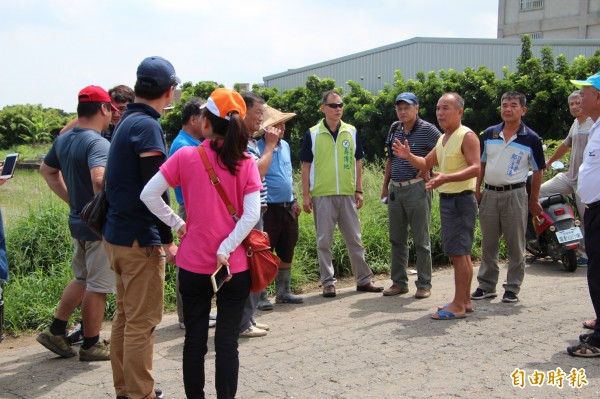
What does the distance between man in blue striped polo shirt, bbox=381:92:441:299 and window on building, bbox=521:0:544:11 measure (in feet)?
126

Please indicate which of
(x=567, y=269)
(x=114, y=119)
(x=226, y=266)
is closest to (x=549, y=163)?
(x=567, y=269)

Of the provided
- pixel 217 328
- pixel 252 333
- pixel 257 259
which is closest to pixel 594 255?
pixel 257 259

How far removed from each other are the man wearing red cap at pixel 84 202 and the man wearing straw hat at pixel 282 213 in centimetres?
212

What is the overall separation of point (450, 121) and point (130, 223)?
355cm

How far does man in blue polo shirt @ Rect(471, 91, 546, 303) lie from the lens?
22.3ft

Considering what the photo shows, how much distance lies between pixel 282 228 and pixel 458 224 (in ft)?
6.32

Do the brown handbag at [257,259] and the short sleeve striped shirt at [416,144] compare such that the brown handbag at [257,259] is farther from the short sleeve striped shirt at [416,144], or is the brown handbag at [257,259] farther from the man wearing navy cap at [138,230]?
the short sleeve striped shirt at [416,144]

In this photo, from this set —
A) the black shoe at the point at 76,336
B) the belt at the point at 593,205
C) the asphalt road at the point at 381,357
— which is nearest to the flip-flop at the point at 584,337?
the asphalt road at the point at 381,357

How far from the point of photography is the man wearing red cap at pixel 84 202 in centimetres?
506

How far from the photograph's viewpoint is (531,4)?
4191cm

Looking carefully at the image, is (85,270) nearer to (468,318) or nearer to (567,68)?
(468,318)

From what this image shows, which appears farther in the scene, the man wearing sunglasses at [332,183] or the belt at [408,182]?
the man wearing sunglasses at [332,183]

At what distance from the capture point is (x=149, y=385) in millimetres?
4145

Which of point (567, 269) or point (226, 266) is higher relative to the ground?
point (226, 266)
